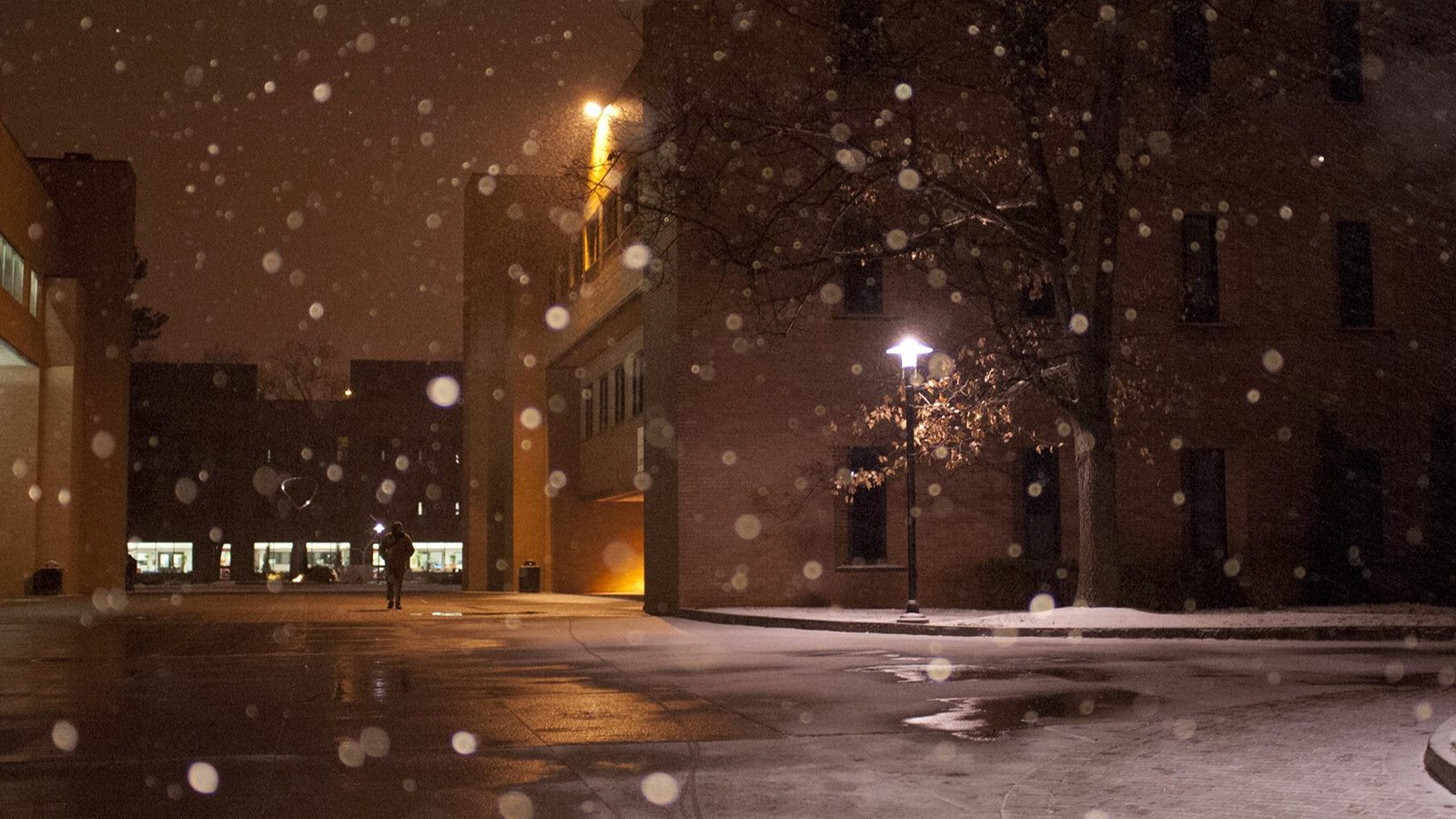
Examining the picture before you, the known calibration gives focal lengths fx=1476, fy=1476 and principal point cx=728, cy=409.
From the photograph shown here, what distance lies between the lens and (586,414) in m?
43.6

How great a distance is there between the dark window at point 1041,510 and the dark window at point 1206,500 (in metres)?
2.53

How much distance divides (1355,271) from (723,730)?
23.6 metres

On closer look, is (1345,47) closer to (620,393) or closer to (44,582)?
(620,393)

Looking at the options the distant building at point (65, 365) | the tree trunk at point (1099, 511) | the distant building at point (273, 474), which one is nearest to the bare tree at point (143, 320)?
the distant building at point (273, 474)

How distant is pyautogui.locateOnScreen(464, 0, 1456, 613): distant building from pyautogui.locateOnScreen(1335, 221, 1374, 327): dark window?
5 centimetres

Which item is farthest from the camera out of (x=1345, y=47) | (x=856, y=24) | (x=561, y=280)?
(x=561, y=280)

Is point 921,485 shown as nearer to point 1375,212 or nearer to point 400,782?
point 1375,212

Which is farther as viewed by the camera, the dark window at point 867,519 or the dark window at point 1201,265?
the dark window at point 1201,265

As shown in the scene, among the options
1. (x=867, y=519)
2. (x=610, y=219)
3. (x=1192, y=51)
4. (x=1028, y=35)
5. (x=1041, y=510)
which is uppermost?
(x=1192, y=51)

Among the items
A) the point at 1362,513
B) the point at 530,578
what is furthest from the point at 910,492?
the point at 530,578

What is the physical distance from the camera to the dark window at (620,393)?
37.7m

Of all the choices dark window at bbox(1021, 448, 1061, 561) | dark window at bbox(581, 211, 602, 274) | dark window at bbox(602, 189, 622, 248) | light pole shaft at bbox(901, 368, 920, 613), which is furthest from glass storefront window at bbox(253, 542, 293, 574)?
light pole shaft at bbox(901, 368, 920, 613)

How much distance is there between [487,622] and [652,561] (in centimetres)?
449

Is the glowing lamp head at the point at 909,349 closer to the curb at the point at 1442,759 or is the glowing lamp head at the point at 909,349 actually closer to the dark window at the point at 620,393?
the curb at the point at 1442,759
